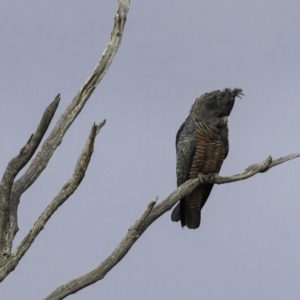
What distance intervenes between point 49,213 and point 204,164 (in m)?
3.33

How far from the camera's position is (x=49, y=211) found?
41.3ft

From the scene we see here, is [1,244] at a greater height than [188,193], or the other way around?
[188,193]

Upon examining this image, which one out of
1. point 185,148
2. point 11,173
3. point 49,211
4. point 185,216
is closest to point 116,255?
point 49,211

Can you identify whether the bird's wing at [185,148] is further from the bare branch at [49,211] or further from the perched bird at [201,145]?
the bare branch at [49,211]

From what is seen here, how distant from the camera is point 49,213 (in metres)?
12.6

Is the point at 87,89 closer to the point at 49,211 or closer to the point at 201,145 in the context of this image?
the point at 49,211

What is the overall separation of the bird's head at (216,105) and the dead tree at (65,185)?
1.37 metres

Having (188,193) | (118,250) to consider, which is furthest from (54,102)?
(188,193)

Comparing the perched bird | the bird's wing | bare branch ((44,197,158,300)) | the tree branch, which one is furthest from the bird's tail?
the tree branch

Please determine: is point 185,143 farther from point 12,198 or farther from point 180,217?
point 12,198

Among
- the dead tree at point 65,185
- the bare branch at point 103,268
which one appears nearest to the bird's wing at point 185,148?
the dead tree at point 65,185

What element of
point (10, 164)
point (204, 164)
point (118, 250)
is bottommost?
point (118, 250)

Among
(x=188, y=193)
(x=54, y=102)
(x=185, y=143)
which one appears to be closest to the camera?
(x=54, y=102)

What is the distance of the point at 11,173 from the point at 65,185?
0.79m
